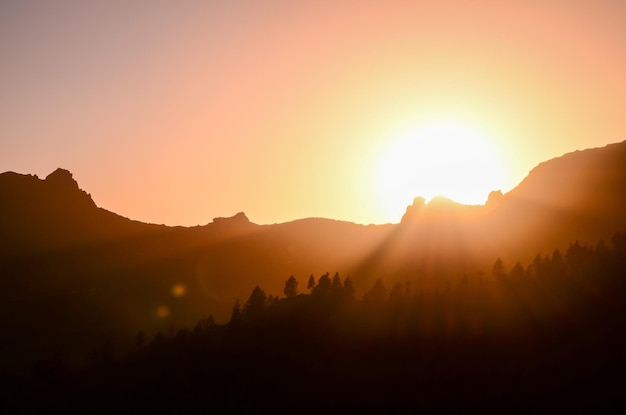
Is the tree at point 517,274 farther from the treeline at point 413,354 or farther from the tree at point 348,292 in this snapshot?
the tree at point 348,292

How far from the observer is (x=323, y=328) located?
584 ft

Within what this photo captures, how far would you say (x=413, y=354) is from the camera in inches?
6107

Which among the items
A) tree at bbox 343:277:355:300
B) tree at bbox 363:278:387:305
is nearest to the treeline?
tree at bbox 363:278:387:305

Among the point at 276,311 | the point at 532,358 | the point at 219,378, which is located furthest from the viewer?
the point at 276,311

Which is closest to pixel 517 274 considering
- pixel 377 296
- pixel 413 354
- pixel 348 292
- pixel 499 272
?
pixel 499 272

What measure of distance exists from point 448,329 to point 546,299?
82.9ft

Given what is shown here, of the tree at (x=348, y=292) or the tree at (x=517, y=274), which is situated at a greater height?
the tree at (x=517, y=274)

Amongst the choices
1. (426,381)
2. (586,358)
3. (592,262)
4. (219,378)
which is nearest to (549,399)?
(586,358)

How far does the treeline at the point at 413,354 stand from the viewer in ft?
431

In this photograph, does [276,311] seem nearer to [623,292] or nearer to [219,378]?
[219,378]

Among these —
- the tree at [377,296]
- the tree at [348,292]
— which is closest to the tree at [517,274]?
the tree at [377,296]

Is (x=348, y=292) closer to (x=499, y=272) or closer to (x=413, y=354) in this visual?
(x=413, y=354)

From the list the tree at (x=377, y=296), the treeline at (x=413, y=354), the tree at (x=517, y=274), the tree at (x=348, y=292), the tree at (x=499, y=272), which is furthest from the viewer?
the tree at (x=348, y=292)

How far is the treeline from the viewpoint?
13125 cm
